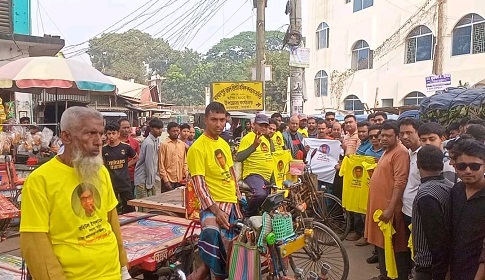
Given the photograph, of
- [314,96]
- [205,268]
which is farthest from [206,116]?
[314,96]

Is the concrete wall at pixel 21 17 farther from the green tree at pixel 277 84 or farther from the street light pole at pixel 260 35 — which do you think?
the green tree at pixel 277 84

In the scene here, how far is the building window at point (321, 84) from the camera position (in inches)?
1073

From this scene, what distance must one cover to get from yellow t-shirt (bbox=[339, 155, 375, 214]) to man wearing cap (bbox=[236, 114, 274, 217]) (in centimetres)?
110

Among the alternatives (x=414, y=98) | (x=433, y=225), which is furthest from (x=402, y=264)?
(x=414, y=98)

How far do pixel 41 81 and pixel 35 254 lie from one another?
193 inches

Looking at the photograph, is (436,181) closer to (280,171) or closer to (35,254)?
(35,254)

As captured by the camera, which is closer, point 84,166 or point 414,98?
point 84,166

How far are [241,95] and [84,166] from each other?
327 inches

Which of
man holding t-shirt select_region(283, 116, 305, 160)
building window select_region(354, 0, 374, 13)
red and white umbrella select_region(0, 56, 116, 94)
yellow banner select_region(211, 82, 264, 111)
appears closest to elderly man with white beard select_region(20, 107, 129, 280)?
red and white umbrella select_region(0, 56, 116, 94)

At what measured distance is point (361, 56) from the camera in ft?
80.4

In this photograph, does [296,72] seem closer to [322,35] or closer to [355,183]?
[355,183]

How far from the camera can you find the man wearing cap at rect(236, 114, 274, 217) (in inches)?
237

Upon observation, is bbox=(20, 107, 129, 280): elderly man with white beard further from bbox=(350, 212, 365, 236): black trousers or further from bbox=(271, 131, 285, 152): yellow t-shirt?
bbox=(350, 212, 365, 236): black trousers

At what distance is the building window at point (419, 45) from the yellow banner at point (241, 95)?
13.6 metres
